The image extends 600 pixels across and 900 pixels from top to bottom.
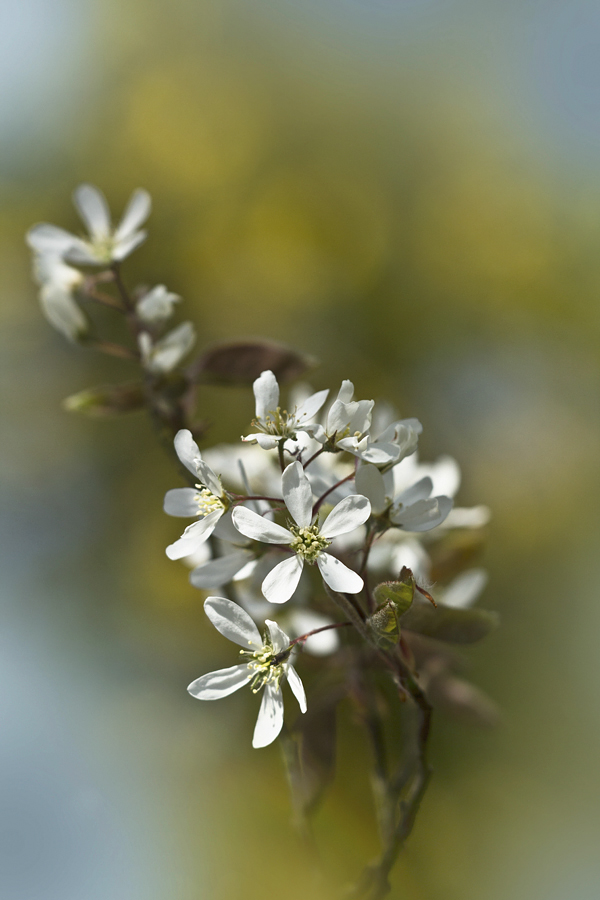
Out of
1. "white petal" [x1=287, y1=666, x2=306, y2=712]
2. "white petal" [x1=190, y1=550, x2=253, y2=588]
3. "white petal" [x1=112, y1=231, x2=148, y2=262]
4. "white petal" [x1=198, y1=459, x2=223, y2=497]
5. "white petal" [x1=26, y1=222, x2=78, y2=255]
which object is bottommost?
"white petal" [x1=287, y1=666, x2=306, y2=712]

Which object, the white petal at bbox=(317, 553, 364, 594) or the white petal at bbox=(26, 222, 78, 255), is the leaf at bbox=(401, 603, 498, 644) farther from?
the white petal at bbox=(26, 222, 78, 255)

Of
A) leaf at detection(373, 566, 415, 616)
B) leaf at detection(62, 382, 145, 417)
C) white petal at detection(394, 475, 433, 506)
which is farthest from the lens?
leaf at detection(62, 382, 145, 417)

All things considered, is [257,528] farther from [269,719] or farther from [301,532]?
[269,719]

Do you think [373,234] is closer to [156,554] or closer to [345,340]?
[345,340]

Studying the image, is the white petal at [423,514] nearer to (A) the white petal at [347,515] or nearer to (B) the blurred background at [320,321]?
(A) the white petal at [347,515]

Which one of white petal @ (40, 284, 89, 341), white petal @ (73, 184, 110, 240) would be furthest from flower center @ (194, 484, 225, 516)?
white petal @ (73, 184, 110, 240)

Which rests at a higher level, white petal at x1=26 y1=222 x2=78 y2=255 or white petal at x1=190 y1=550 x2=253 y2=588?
white petal at x1=26 y1=222 x2=78 y2=255

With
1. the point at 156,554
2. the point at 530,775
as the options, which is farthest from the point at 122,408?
the point at 530,775

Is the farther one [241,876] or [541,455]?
[541,455]
